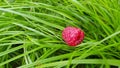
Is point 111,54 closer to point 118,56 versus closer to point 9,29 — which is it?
point 118,56

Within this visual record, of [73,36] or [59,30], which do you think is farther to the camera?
[59,30]

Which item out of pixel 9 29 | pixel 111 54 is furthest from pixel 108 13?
pixel 9 29

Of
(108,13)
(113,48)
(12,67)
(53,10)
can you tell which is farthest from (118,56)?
(12,67)

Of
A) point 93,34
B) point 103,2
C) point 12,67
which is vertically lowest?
point 12,67

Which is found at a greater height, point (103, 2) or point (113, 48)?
point (103, 2)

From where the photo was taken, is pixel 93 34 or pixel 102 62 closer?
pixel 102 62

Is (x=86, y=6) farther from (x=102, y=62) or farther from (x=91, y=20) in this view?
(x=102, y=62)
